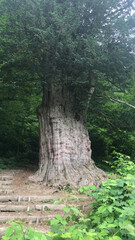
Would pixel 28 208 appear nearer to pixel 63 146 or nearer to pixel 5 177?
pixel 63 146

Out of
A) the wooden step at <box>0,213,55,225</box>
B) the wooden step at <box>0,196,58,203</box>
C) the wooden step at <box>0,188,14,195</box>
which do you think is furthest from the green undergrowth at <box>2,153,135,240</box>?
the wooden step at <box>0,188,14,195</box>

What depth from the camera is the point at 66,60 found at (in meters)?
6.48

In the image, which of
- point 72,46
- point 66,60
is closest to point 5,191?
point 66,60

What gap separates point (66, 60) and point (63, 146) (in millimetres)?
2880

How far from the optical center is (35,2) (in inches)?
269

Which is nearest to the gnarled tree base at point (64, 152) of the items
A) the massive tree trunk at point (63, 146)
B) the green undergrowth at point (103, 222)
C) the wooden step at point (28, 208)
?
the massive tree trunk at point (63, 146)

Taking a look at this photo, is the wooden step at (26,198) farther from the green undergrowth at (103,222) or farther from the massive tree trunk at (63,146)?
the green undergrowth at (103,222)

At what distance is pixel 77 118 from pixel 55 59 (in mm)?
2417

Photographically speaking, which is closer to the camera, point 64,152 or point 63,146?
point 64,152

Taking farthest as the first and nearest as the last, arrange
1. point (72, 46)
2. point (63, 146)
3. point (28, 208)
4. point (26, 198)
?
point (63, 146), point (72, 46), point (26, 198), point (28, 208)

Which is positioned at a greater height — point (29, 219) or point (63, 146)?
point (63, 146)

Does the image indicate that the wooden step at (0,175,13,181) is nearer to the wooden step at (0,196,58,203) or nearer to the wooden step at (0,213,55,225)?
the wooden step at (0,196,58,203)

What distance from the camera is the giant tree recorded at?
6.25m

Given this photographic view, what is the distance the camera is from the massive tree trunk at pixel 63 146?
600cm
